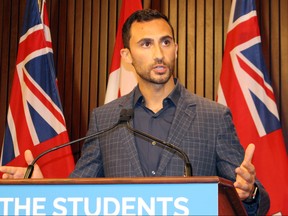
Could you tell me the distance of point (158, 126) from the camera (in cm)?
A: 271

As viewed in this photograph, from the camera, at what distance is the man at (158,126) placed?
255 centimetres

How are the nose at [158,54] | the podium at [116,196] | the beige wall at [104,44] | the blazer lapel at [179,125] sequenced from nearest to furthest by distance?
the podium at [116,196] → the blazer lapel at [179,125] → the nose at [158,54] → the beige wall at [104,44]

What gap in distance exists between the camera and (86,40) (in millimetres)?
4426

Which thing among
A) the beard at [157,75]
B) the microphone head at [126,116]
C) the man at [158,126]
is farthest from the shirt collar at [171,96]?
the microphone head at [126,116]

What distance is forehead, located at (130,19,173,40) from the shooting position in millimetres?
2752

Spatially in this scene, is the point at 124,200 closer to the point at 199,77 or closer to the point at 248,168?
the point at 248,168

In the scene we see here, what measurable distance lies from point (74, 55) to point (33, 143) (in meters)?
0.81

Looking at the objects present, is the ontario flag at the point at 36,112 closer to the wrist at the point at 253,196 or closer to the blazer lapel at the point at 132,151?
the blazer lapel at the point at 132,151

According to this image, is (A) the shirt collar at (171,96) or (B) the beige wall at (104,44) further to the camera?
(B) the beige wall at (104,44)

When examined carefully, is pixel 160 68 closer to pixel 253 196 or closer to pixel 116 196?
pixel 253 196

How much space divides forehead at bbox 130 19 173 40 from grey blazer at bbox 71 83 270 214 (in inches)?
11.8

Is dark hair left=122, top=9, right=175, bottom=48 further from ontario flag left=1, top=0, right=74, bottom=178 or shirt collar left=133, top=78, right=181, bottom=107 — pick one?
ontario flag left=1, top=0, right=74, bottom=178

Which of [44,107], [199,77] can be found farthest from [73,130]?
[199,77]

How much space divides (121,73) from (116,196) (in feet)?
8.15
